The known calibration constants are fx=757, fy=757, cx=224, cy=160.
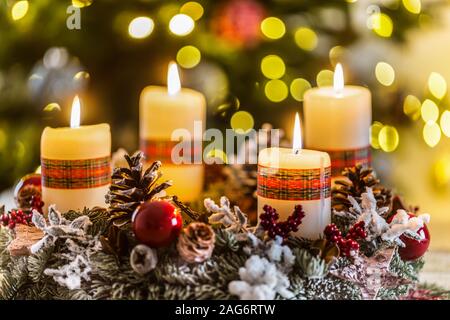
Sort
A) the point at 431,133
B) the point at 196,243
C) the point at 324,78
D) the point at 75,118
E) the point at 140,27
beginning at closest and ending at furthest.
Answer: the point at 196,243 → the point at 75,118 → the point at 140,27 → the point at 324,78 → the point at 431,133

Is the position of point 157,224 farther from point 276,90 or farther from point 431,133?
point 431,133

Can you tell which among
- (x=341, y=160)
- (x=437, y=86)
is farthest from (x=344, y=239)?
(x=437, y=86)

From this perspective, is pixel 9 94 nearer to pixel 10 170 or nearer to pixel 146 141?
pixel 10 170

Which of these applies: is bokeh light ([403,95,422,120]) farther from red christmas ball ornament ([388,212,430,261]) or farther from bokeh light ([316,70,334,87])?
red christmas ball ornament ([388,212,430,261])

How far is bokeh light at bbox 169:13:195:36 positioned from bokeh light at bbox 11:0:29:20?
16.0 inches

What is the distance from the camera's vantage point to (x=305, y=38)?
2346 mm

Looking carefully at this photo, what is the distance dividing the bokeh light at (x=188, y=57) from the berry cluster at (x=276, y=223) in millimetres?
1262

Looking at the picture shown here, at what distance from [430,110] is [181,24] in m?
0.89

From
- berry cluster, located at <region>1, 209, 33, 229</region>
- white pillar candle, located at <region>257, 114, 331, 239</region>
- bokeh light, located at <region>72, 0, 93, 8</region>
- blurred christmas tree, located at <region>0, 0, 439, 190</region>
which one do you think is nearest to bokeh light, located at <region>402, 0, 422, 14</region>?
blurred christmas tree, located at <region>0, 0, 439, 190</region>

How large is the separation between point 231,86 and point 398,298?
1136 millimetres

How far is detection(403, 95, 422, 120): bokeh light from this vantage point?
2463mm

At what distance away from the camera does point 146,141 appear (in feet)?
5.09

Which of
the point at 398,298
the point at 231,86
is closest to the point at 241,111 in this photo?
the point at 231,86
